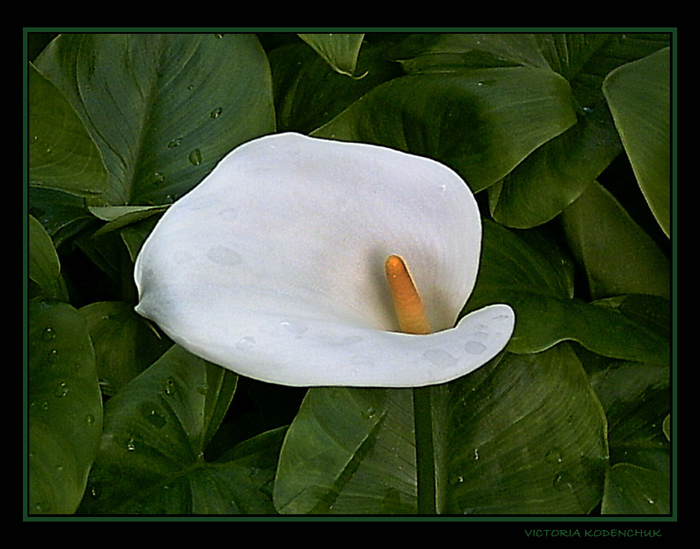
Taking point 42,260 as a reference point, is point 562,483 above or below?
below

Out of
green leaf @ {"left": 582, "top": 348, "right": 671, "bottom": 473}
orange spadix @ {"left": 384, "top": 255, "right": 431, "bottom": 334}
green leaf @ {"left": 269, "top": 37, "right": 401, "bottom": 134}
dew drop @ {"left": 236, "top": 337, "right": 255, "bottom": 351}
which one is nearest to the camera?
dew drop @ {"left": 236, "top": 337, "right": 255, "bottom": 351}

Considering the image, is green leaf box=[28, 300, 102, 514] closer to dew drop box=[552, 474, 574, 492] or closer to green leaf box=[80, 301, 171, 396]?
green leaf box=[80, 301, 171, 396]

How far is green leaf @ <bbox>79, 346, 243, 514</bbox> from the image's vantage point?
684 millimetres

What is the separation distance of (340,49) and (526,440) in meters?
0.41

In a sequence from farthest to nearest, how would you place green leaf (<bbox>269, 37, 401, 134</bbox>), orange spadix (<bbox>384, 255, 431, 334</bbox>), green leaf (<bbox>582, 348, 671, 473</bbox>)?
green leaf (<bbox>269, 37, 401, 134</bbox>) → green leaf (<bbox>582, 348, 671, 473</bbox>) → orange spadix (<bbox>384, 255, 431, 334</bbox>)

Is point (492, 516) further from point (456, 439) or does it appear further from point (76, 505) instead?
point (76, 505)

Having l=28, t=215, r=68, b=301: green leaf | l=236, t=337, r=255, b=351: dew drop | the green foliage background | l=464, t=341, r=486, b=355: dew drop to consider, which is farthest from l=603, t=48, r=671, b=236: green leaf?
l=28, t=215, r=68, b=301: green leaf

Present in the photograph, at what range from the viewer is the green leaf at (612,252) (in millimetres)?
873

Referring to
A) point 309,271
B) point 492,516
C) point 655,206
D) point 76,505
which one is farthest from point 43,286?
point 655,206

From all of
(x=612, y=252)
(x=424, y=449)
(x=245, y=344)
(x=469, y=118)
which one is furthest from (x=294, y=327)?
(x=612, y=252)

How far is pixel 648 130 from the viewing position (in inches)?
28.9

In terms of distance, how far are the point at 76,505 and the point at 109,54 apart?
0.50 meters

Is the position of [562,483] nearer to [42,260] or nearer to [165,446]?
[165,446]

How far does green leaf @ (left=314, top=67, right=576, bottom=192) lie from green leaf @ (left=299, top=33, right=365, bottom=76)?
11 cm
